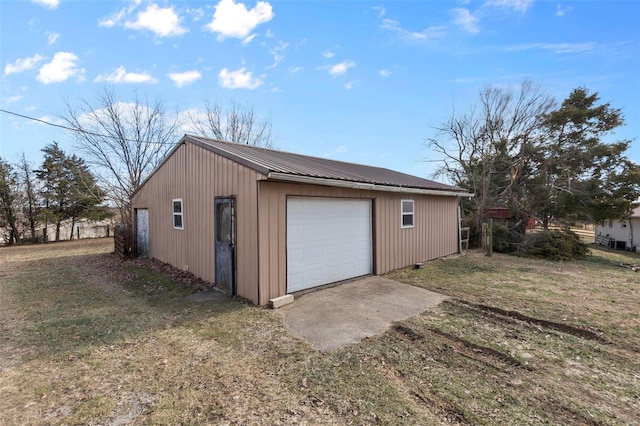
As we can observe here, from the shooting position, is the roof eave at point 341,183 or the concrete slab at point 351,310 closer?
the concrete slab at point 351,310

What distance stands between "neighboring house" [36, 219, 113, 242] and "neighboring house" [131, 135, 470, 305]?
15.3 meters

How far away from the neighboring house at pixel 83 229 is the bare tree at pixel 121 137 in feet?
16.6

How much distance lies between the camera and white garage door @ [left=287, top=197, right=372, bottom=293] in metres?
5.88

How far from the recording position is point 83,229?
2097 centimetres

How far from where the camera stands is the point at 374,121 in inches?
572

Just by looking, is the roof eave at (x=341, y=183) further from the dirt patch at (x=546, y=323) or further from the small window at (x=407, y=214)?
the dirt patch at (x=546, y=323)

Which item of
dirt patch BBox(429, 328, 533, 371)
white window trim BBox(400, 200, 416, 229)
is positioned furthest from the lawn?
white window trim BBox(400, 200, 416, 229)

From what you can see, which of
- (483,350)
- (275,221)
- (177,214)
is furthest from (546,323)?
(177,214)

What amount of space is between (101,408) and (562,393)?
413cm

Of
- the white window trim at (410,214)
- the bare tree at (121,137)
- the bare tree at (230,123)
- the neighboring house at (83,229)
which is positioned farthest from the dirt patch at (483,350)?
the neighboring house at (83,229)

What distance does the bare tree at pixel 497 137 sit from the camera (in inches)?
710

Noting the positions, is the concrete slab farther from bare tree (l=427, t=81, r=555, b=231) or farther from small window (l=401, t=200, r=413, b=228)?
bare tree (l=427, t=81, r=555, b=231)

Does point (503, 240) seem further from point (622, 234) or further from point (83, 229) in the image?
point (83, 229)

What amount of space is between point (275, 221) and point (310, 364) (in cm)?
271
